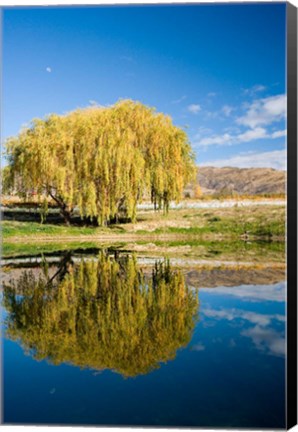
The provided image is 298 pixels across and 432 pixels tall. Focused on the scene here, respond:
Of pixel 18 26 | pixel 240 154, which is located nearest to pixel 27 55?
pixel 18 26

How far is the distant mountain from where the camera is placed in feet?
26.4

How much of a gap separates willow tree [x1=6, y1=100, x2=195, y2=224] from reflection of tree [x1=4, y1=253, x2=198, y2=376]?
374 centimetres

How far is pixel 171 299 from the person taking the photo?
403 centimetres

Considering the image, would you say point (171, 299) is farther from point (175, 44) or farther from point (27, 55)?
point (27, 55)

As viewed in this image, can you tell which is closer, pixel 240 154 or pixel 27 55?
pixel 27 55

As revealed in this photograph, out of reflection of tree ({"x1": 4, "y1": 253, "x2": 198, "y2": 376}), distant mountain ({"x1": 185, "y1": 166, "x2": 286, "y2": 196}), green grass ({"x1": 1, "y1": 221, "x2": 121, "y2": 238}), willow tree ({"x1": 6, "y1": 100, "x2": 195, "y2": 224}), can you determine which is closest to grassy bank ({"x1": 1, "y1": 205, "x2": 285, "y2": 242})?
green grass ({"x1": 1, "y1": 221, "x2": 121, "y2": 238})

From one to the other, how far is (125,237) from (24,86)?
3.64 metres

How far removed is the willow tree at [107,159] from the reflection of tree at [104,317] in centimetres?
374

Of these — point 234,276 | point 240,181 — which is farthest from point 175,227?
point 234,276

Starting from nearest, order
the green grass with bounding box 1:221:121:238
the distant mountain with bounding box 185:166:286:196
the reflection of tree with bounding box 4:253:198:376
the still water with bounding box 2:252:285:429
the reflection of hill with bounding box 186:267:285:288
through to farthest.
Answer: the still water with bounding box 2:252:285:429, the reflection of tree with bounding box 4:253:198:376, the reflection of hill with bounding box 186:267:285:288, the distant mountain with bounding box 185:166:286:196, the green grass with bounding box 1:221:121:238

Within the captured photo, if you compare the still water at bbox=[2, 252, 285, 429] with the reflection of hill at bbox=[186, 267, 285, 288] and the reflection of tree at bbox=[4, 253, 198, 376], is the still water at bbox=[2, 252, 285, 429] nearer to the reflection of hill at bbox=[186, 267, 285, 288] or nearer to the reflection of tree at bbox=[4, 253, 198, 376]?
the reflection of tree at bbox=[4, 253, 198, 376]

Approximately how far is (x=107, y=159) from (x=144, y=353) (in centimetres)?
616

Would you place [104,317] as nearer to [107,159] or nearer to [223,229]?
[107,159]

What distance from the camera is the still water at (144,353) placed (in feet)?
7.38
